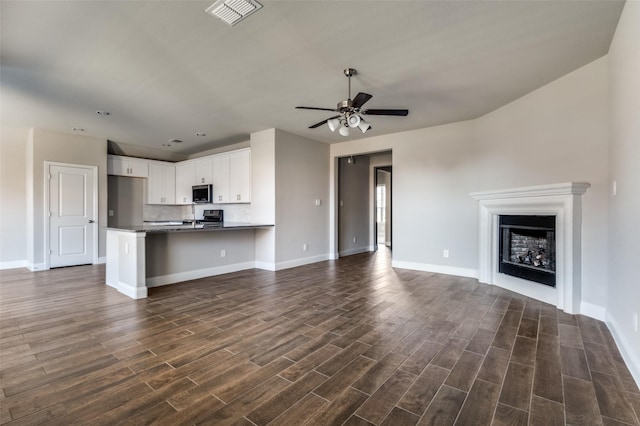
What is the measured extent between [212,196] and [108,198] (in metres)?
2.61

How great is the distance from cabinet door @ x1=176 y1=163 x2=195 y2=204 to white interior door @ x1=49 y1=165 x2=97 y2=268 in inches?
70.6

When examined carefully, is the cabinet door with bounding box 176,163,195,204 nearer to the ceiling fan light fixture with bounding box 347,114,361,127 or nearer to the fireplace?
the ceiling fan light fixture with bounding box 347,114,361,127

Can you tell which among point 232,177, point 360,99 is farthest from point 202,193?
point 360,99

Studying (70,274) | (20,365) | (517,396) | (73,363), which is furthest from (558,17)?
(70,274)

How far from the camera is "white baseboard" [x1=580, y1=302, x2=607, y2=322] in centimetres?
299

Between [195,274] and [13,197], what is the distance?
14.1 feet

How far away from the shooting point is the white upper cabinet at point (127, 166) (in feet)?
22.3

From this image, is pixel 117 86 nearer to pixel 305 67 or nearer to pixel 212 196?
pixel 305 67

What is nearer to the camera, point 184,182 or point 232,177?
point 232,177

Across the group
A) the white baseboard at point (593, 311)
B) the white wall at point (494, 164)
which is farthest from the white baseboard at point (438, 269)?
the white baseboard at point (593, 311)

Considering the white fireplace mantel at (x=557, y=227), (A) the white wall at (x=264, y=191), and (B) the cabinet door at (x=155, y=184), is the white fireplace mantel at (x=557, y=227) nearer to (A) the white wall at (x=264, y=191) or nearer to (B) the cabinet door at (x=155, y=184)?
(A) the white wall at (x=264, y=191)

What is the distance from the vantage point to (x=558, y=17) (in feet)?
7.77

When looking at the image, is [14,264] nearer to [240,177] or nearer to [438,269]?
[240,177]

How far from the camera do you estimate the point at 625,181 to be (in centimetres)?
235
